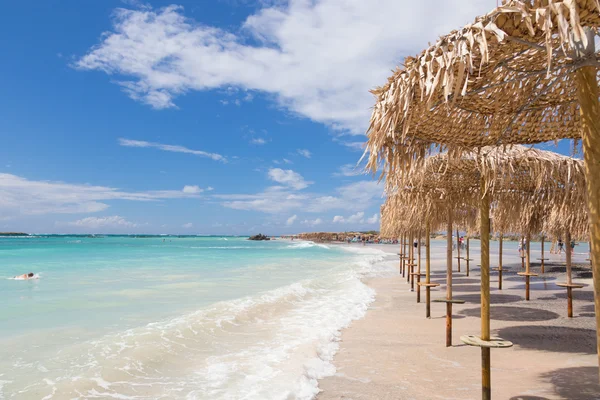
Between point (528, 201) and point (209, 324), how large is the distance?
20.7ft

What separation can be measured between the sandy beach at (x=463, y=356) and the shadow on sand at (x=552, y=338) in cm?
1

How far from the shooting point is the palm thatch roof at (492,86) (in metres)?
1.93

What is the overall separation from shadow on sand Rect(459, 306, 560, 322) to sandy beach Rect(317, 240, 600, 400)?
17 mm

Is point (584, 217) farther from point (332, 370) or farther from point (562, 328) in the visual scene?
point (332, 370)

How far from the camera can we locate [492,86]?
2406mm

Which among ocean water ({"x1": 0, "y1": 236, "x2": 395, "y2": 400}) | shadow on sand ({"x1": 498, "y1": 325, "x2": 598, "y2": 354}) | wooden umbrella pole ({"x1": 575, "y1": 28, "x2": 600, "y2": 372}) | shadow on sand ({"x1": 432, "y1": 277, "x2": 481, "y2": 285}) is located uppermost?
wooden umbrella pole ({"x1": 575, "y1": 28, "x2": 600, "y2": 372})

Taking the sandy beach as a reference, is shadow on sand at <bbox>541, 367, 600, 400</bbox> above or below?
above

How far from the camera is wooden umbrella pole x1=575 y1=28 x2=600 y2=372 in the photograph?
6.89 feet

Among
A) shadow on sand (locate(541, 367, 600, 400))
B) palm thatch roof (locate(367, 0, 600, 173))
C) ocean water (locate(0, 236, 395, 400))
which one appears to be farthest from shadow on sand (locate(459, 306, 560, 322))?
palm thatch roof (locate(367, 0, 600, 173))

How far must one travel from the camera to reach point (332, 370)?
470 centimetres

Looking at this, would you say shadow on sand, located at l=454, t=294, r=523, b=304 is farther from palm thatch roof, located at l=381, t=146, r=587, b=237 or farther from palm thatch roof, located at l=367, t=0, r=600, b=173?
palm thatch roof, located at l=367, t=0, r=600, b=173

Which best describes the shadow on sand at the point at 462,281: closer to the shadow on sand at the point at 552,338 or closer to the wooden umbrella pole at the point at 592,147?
the shadow on sand at the point at 552,338

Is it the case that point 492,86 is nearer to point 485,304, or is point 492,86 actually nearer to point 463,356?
point 485,304

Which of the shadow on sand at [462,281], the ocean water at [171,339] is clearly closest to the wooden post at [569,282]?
the ocean water at [171,339]
